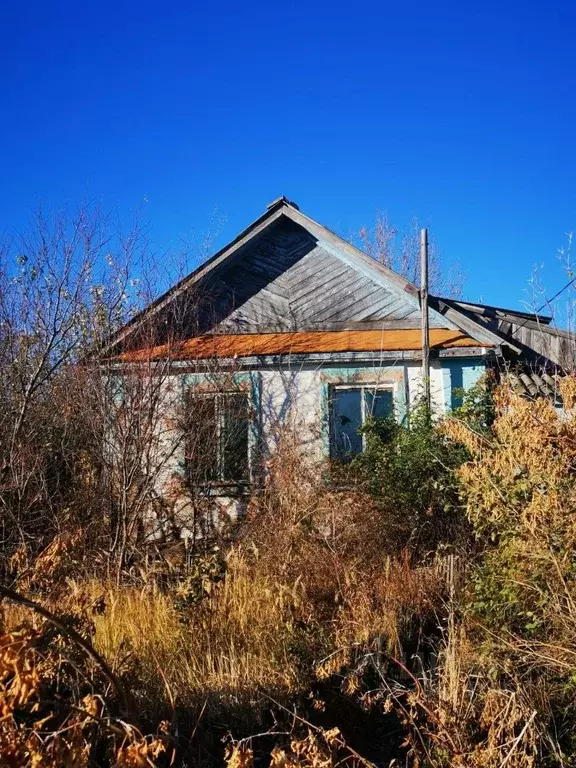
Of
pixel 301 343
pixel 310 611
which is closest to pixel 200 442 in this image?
pixel 301 343

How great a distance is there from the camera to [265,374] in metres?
10.6

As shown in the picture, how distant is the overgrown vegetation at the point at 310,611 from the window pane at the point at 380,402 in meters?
1.80

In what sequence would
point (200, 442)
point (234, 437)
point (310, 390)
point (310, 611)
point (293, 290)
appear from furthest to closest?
point (293, 290), point (310, 390), point (234, 437), point (200, 442), point (310, 611)

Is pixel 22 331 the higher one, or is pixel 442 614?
pixel 22 331

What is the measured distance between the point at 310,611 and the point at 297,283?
25.5 ft

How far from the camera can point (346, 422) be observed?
10391 mm

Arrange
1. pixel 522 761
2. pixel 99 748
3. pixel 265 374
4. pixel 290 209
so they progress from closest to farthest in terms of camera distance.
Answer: pixel 522 761, pixel 99 748, pixel 265 374, pixel 290 209

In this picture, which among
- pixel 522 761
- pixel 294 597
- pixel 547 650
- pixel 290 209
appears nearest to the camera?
pixel 522 761

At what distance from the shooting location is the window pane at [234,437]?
402 inches

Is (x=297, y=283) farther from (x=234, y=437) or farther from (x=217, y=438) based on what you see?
(x=217, y=438)

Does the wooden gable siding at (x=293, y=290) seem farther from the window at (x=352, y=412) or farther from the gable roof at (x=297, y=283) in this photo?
the window at (x=352, y=412)

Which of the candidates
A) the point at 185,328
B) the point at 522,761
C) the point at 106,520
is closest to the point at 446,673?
the point at 522,761

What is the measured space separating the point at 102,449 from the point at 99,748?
514 centimetres

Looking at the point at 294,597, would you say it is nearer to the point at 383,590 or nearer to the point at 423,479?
the point at 383,590
